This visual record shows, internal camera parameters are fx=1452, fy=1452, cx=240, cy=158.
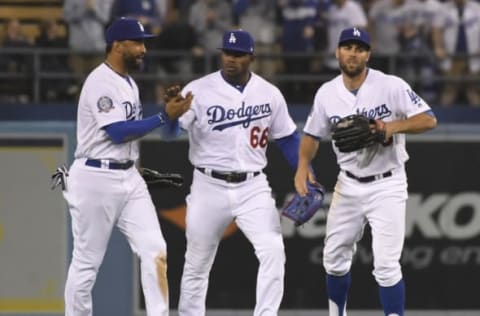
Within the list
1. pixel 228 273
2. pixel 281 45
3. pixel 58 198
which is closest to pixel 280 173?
pixel 228 273

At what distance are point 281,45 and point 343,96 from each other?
505 cm

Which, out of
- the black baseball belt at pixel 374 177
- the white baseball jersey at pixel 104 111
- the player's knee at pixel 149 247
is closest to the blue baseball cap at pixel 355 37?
the black baseball belt at pixel 374 177

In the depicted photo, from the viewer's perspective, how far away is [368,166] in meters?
9.87

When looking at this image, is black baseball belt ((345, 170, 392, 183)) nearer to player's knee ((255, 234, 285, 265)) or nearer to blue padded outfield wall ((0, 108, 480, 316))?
player's knee ((255, 234, 285, 265))

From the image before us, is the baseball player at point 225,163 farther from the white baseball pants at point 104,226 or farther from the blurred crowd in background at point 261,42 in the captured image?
the blurred crowd in background at point 261,42

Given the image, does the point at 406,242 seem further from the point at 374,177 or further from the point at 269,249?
the point at 269,249

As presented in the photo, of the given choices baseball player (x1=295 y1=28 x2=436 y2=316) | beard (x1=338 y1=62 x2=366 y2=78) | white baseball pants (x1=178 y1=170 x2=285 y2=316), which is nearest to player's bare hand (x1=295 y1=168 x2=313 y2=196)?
baseball player (x1=295 y1=28 x2=436 y2=316)

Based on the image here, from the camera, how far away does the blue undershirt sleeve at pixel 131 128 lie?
9188 millimetres

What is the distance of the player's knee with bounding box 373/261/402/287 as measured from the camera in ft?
31.8

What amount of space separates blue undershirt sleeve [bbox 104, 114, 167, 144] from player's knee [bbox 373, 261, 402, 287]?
1.77 metres

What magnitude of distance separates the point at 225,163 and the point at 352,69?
1076mm

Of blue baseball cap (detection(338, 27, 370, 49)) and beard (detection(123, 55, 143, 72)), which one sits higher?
blue baseball cap (detection(338, 27, 370, 49))

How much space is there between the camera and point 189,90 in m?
10.0

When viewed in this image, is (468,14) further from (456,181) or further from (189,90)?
(189,90)
